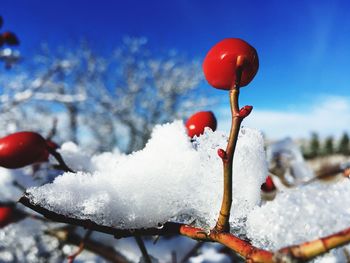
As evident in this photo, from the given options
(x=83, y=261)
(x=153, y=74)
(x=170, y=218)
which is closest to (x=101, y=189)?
(x=170, y=218)

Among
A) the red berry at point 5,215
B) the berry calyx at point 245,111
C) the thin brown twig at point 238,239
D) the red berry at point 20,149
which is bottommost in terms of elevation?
the red berry at point 5,215

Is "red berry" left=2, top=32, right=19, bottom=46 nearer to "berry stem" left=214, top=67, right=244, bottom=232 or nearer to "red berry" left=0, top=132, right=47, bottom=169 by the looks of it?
"red berry" left=0, top=132, right=47, bottom=169

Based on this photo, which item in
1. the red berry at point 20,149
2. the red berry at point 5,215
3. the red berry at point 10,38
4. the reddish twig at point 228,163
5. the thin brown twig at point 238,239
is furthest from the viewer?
the red berry at point 10,38

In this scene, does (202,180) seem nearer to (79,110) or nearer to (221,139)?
(221,139)

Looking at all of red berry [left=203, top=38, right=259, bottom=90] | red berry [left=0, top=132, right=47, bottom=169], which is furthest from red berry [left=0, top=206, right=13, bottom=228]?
red berry [left=203, top=38, right=259, bottom=90]

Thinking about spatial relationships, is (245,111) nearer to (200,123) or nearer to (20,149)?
(200,123)

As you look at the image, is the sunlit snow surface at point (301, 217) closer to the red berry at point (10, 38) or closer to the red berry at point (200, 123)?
the red berry at point (200, 123)

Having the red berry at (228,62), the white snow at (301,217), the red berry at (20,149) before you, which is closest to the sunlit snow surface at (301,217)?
the white snow at (301,217)
